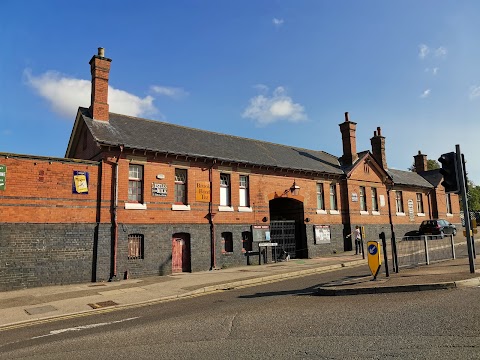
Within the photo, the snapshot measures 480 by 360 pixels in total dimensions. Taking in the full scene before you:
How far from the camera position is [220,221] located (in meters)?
21.4

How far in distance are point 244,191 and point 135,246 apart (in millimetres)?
7668

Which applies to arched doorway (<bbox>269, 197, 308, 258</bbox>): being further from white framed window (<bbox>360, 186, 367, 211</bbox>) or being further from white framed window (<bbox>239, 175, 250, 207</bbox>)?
white framed window (<bbox>360, 186, 367, 211</bbox>)

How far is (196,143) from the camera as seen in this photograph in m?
22.6

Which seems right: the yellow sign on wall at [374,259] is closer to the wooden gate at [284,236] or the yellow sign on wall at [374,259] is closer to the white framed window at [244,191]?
the white framed window at [244,191]

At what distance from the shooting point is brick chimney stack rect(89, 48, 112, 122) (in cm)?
1986

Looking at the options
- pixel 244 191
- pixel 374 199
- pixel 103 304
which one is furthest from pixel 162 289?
pixel 374 199

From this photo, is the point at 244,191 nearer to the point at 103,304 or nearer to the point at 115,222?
the point at 115,222

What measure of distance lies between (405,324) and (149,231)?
14109mm

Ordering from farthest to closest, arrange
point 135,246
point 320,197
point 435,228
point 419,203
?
point 419,203 < point 435,228 < point 320,197 < point 135,246

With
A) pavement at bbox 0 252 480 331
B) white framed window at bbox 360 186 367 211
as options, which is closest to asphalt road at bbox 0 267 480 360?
pavement at bbox 0 252 480 331

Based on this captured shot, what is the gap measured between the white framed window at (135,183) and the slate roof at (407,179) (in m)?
23.8

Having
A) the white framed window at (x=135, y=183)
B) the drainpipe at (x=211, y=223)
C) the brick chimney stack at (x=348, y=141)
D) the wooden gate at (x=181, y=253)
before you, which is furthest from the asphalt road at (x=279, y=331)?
the brick chimney stack at (x=348, y=141)

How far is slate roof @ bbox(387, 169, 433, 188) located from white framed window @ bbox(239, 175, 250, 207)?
1692 centimetres

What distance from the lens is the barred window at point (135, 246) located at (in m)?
18.2
